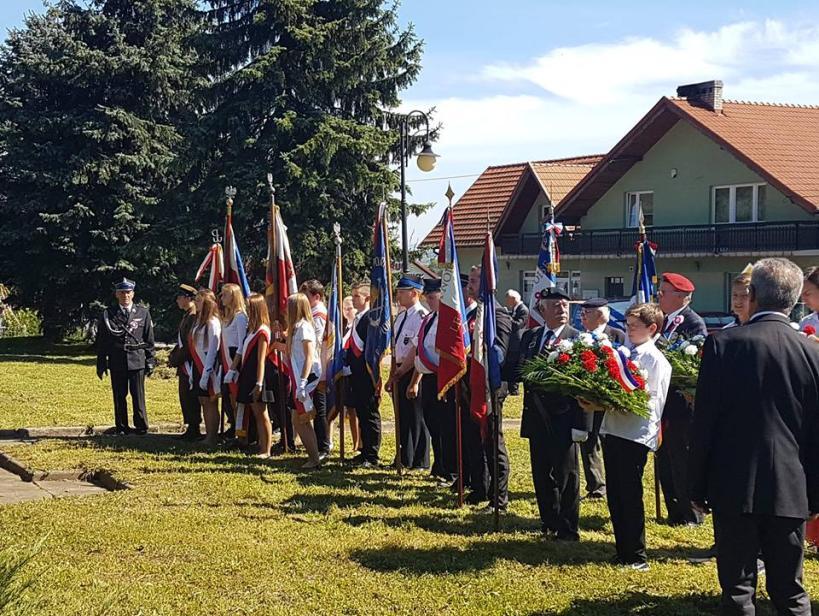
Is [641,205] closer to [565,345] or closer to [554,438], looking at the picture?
[554,438]

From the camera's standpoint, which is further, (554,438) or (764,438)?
(554,438)

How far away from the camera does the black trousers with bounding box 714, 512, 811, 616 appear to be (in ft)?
17.6

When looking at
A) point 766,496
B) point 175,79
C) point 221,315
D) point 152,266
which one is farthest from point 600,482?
point 175,79

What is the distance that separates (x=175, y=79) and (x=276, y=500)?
2517 centimetres

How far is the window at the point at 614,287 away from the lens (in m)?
38.3

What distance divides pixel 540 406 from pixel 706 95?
28.9 metres

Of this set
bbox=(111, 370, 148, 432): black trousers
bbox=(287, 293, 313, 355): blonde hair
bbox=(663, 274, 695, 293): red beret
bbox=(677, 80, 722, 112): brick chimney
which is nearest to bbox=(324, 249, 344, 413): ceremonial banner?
bbox=(287, 293, 313, 355): blonde hair

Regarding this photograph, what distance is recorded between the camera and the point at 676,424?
8367mm

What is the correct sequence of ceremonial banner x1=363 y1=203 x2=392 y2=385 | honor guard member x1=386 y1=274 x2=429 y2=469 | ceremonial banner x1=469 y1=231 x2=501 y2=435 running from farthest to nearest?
1. ceremonial banner x1=363 y1=203 x2=392 y2=385
2. honor guard member x1=386 y1=274 x2=429 y2=469
3. ceremonial banner x1=469 y1=231 x2=501 y2=435

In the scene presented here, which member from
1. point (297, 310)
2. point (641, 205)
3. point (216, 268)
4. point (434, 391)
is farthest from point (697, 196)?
point (434, 391)

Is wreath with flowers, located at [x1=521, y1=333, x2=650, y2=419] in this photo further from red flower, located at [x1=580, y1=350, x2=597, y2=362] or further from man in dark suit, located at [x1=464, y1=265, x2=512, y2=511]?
man in dark suit, located at [x1=464, y1=265, x2=512, y2=511]

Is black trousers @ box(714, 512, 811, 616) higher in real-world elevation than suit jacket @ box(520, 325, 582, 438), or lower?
lower

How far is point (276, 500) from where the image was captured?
9430 mm

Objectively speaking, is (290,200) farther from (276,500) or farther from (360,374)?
(276,500)
